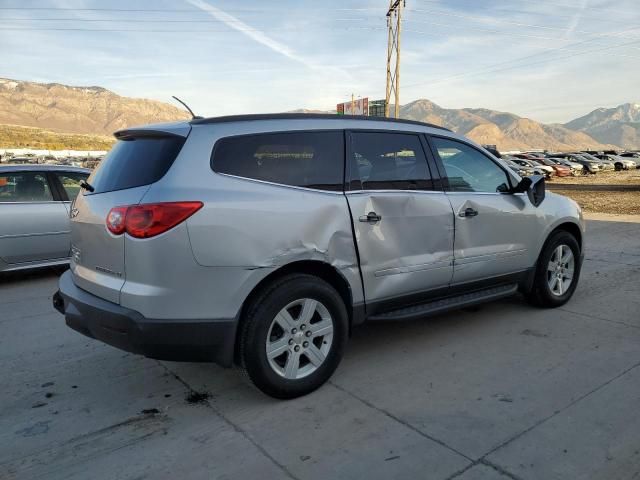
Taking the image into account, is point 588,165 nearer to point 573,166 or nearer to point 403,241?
point 573,166

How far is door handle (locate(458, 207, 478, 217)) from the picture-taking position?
161 inches

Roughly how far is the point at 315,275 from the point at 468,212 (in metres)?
1.48

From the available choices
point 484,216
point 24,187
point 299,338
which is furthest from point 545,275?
point 24,187

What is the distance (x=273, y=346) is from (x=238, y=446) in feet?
1.98

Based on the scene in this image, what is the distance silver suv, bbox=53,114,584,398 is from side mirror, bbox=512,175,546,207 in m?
0.55

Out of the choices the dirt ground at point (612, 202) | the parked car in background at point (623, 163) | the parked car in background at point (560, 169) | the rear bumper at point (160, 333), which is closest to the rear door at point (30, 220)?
the rear bumper at point (160, 333)

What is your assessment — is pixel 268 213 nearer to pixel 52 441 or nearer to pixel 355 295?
pixel 355 295

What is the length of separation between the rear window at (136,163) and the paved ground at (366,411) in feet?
4.52

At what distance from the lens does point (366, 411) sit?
10.2ft

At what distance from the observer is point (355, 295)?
3.50 metres

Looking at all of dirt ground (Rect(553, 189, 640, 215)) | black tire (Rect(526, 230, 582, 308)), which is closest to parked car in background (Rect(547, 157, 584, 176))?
dirt ground (Rect(553, 189, 640, 215))

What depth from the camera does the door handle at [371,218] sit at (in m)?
3.49

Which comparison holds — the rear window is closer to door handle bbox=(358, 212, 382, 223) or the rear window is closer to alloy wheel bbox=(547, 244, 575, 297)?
door handle bbox=(358, 212, 382, 223)

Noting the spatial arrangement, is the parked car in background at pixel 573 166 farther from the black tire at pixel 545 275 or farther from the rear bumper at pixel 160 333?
the rear bumper at pixel 160 333
